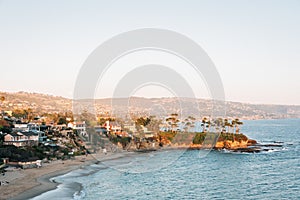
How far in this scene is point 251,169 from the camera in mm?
42219

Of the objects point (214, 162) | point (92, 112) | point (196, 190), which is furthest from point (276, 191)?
point (92, 112)

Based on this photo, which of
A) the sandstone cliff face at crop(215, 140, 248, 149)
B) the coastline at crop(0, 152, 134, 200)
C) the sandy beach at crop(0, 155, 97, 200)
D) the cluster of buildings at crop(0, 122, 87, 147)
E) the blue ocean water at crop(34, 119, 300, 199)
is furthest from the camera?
the sandstone cliff face at crop(215, 140, 248, 149)

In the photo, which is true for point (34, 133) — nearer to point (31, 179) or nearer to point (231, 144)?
point (31, 179)

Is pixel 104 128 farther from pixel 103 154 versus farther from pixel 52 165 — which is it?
pixel 52 165

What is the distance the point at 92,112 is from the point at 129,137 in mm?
26209

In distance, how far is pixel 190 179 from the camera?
36219mm

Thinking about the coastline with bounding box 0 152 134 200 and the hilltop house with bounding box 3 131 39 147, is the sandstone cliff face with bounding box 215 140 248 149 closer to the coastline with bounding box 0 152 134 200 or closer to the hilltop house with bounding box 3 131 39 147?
the coastline with bounding box 0 152 134 200

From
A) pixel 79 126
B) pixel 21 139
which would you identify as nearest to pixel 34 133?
pixel 21 139

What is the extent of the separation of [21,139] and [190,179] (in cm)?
2724

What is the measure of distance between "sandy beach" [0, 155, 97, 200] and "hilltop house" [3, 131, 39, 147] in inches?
293

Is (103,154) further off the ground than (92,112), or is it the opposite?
(92,112)

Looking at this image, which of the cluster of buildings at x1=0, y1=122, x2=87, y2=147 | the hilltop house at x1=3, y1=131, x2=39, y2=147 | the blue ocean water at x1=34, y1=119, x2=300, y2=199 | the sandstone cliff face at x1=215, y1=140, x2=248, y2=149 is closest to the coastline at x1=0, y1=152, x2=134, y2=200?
the blue ocean water at x1=34, y1=119, x2=300, y2=199

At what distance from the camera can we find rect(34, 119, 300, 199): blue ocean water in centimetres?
2889

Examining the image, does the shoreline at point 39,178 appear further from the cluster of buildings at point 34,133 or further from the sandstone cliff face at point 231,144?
the sandstone cliff face at point 231,144
